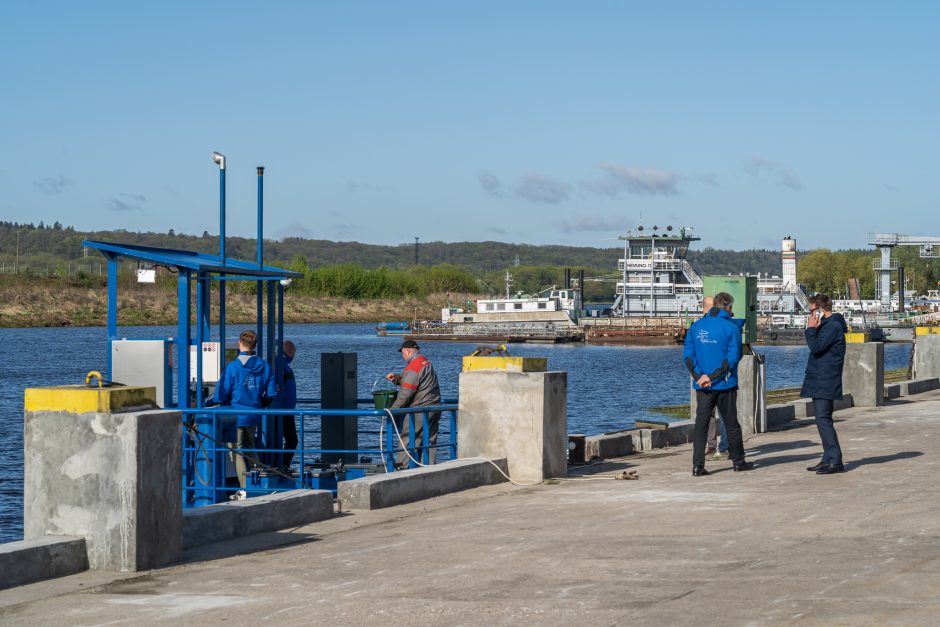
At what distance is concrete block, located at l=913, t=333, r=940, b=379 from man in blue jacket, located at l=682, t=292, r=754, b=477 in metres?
18.1

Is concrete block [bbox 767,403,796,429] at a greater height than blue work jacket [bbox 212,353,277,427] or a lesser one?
lesser

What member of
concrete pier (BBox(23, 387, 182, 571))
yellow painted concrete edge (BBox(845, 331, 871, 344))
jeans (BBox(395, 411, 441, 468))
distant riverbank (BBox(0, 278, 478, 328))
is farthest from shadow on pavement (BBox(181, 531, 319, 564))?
distant riverbank (BBox(0, 278, 478, 328))

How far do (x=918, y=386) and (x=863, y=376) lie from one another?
463 centimetres

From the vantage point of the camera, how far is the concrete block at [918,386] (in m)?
25.5

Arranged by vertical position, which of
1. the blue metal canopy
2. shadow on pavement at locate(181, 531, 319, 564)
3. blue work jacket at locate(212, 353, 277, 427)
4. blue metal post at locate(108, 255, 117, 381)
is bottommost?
shadow on pavement at locate(181, 531, 319, 564)

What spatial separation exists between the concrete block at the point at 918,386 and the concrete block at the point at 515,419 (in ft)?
48.0

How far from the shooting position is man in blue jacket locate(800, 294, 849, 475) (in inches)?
522

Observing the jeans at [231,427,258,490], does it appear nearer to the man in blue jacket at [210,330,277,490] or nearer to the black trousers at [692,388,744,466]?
the man in blue jacket at [210,330,277,490]

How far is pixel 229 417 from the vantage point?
14180 mm

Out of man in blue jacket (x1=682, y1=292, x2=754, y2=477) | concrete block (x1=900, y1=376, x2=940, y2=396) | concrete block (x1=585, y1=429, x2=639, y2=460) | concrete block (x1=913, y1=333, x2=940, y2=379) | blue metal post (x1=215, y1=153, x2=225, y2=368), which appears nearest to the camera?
man in blue jacket (x1=682, y1=292, x2=754, y2=477)

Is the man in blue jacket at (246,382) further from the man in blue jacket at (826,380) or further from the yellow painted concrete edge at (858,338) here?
the yellow painted concrete edge at (858,338)

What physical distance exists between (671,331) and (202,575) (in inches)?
4516

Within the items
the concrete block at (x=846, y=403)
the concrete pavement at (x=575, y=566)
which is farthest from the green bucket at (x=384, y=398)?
the concrete block at (x=846, y=403)

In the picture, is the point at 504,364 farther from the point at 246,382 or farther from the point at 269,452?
the point at 269,452
